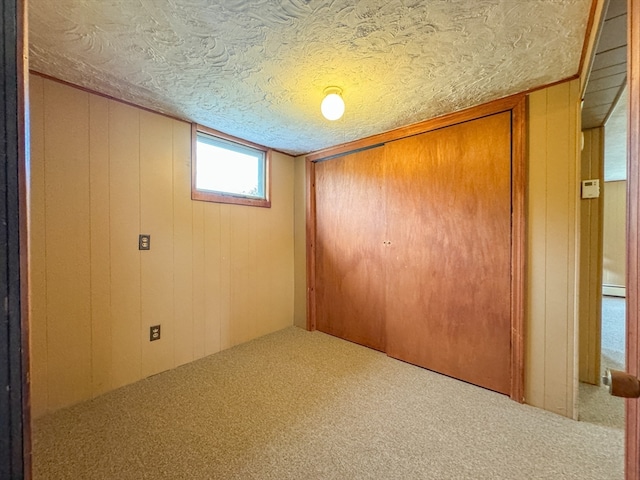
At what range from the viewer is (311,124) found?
7.50 ft

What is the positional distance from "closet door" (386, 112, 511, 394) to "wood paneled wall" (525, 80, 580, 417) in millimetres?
137

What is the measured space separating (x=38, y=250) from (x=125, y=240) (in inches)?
17.3

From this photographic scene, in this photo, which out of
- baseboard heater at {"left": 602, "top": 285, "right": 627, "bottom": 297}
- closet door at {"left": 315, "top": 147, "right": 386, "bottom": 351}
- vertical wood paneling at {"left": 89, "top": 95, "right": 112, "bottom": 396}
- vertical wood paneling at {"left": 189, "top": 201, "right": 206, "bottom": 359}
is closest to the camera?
vertical wood paneling at {"left": 89, "top": 95, "right": 112, "bottom": 396}

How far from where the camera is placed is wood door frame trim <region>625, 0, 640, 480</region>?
522mm

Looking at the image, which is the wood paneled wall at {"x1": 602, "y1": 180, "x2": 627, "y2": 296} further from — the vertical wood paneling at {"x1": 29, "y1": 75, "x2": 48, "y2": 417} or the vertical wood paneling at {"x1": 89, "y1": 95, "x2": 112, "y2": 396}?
the vertical wood paneling at {"x1": 29, "y1": 75, "x2": 48, "y2": 417}

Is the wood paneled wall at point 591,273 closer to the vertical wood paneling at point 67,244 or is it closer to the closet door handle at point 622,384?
the closet door handle at point 622,384

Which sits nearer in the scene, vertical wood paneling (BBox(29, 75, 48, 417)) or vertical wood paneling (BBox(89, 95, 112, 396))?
vertical wood paneling (BBox(29, 75, 48, 417))

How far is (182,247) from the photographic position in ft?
7.42

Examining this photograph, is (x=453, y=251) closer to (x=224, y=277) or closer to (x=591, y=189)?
(x=591, y=189)

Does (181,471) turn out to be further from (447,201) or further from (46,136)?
(447,201)

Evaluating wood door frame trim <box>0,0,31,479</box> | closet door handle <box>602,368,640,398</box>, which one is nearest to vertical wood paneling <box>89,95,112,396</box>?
wood door frame trim <box>0,0,31,479</box>

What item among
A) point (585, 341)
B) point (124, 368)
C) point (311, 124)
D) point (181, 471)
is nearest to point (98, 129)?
point (311, 124)

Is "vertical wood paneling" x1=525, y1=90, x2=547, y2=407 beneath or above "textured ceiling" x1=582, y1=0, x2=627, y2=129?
beneath

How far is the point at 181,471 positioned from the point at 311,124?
236cm
